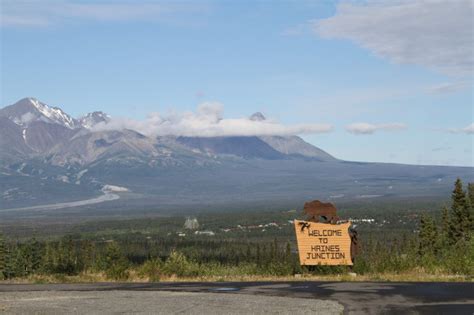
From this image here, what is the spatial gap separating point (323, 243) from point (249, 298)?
1032cm

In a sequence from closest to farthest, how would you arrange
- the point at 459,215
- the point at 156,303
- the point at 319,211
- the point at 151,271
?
the point at 156,303
the point at 151,271
the point at 319,211
the point at 459,215

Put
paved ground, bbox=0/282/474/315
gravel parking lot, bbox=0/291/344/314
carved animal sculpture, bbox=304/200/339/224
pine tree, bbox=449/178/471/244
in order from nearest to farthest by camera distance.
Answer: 1. paved ground, bbox=0/282/474/315
2. gravel parking lot, bbox=0/291/344/314
3. carved animal sculpture, bbox=304/200/339/224
4. pine tree, bbox=449/178/471/244

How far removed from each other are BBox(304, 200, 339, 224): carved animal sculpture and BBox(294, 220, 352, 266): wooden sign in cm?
49

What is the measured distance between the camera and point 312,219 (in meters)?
34.0

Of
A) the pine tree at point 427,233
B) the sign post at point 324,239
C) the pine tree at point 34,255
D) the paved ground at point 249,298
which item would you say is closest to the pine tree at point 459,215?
the pine tree at point 427,233

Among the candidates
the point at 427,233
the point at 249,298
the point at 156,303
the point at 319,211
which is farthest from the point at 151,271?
the point at 427,233

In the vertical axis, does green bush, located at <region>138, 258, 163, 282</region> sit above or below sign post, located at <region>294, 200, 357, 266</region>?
below

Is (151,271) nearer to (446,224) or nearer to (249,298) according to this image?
(249,298)

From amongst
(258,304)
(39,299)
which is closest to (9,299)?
(39,299)

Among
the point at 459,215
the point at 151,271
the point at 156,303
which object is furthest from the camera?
the point at 459,215

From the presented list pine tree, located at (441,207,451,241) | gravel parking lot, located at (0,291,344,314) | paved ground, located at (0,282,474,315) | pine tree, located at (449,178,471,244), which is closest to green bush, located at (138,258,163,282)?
paved ground, located at (0,282,474,315)

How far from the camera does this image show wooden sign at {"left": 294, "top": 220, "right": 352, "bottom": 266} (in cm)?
3262

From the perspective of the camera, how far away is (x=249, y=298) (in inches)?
919

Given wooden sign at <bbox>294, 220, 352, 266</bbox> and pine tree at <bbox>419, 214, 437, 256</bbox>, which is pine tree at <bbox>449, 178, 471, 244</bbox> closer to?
pine tree at <bbox>419, 214, 437, 256</bbox>
